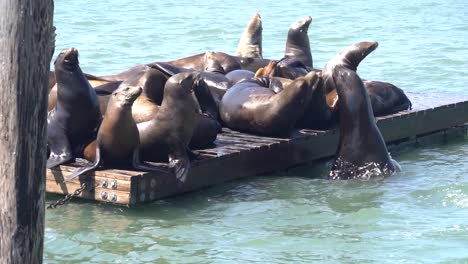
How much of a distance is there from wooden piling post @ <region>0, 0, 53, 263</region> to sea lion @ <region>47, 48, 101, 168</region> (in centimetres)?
350

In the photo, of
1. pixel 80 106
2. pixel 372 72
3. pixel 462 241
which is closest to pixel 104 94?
pixel 80 106

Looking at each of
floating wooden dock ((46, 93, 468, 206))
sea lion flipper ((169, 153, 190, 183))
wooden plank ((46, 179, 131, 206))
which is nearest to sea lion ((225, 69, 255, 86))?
floating wooden dock ((46, 93, 468, 206))

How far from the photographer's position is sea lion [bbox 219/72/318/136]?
8.65 m

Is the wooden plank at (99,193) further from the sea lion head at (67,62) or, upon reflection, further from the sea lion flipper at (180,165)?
the sea lion head at (67,62)

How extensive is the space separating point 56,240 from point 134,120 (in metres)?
1.38

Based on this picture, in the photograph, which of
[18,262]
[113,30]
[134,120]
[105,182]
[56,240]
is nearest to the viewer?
[18,262]

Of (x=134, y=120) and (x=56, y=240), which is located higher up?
(x=134, y=120)

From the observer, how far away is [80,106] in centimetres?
793

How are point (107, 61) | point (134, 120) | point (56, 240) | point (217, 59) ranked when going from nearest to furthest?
point (56, 240)
point (134, 120)
point (217, 59)
point (107, 61)

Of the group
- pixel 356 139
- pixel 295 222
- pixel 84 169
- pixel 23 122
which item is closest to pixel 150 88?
pixel 84 169

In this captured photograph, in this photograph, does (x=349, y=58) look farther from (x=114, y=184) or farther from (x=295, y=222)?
(x=114, y=184)

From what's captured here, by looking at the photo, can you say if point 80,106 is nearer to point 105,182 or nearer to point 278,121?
point 105,182

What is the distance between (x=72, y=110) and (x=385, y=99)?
11.4 ft

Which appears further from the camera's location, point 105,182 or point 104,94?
point 104,94
